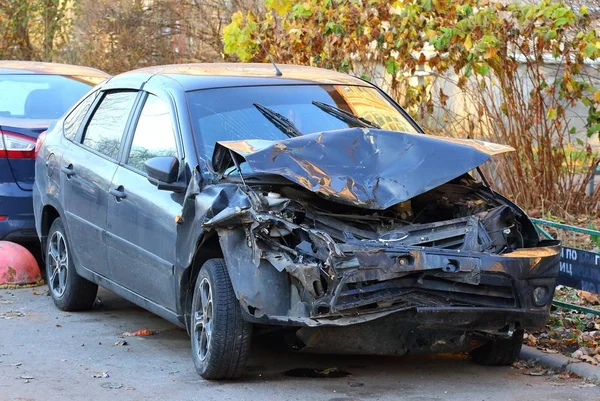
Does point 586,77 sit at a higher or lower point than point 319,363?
higher

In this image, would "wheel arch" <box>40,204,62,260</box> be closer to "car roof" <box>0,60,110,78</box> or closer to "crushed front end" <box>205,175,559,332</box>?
"car roof" <box>0,60,110,78</box>

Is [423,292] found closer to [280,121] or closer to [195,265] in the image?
[195,265]

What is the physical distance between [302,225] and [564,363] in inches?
74.2

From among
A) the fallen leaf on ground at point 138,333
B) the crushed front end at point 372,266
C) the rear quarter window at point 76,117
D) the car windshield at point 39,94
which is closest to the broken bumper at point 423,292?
the crushed front end at point 372,266

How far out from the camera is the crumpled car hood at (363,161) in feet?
19.1

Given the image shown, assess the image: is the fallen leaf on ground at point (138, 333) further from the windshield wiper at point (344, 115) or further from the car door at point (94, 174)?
the windshield wiper at point (344, 115)

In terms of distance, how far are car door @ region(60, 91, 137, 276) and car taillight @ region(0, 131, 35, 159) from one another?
4.64ft

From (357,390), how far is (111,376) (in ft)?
4.67

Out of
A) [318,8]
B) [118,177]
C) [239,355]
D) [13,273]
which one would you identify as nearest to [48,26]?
[318,8]

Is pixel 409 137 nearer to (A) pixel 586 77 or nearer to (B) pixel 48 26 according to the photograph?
(A) pixel 586 77

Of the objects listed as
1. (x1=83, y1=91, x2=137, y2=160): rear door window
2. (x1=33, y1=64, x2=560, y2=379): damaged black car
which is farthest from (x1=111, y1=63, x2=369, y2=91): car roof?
(x1=83, y1=91, x2=137, y2=160): rear door window

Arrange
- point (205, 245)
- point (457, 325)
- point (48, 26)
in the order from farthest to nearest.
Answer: point (48, 26) → point (205, 245) → point (457, 325)

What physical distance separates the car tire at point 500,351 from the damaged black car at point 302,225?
0.01m

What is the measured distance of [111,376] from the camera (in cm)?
627
